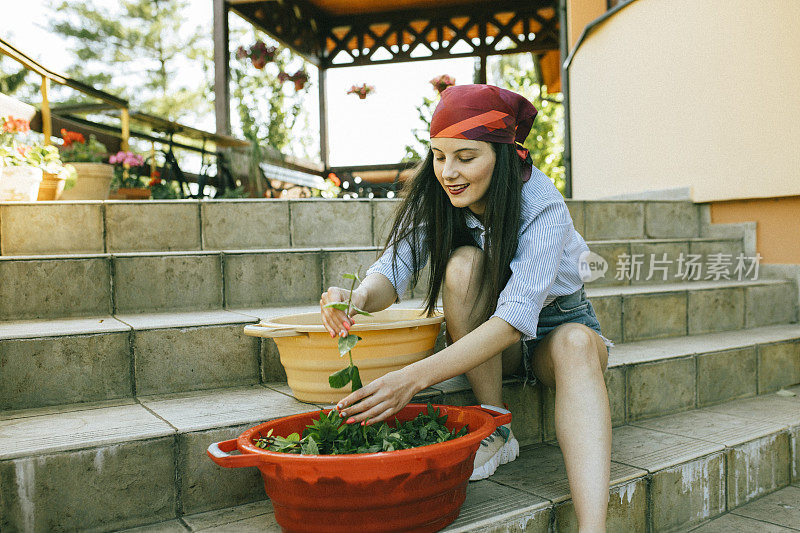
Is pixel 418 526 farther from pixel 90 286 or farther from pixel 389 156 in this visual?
pixel 389 156

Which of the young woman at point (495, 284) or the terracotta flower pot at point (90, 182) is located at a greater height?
the terracotta flower pot at point (90, 182)

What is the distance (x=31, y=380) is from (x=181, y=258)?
802 mm

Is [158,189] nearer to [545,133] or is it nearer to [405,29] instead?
[405,29]

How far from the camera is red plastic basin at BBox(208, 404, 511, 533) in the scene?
120cm

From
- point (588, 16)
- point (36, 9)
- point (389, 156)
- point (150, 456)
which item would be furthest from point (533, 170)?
point (36, 9)

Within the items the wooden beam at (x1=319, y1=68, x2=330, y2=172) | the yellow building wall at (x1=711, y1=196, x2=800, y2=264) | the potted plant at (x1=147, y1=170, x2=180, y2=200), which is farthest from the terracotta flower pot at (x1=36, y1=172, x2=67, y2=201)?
the wooden beam at (x1=319, y1=68, x2=330, y2=172)

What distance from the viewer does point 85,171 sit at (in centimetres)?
388

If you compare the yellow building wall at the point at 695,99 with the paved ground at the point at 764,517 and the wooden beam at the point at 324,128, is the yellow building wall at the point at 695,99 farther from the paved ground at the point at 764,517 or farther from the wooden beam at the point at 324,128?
the wooden beam at the point at 324,128

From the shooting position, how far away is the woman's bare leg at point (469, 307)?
Answer: 1.66m

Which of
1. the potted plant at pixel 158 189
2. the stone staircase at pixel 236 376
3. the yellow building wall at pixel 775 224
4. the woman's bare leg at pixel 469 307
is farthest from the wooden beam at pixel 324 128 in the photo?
the woman's bare leg at pixel 469 307

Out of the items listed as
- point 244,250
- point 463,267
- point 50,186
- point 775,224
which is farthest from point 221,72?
point 463,267

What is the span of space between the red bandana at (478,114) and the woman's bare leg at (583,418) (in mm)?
546

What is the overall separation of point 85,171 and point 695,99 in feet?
12.7

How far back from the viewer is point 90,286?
2.36 meters
